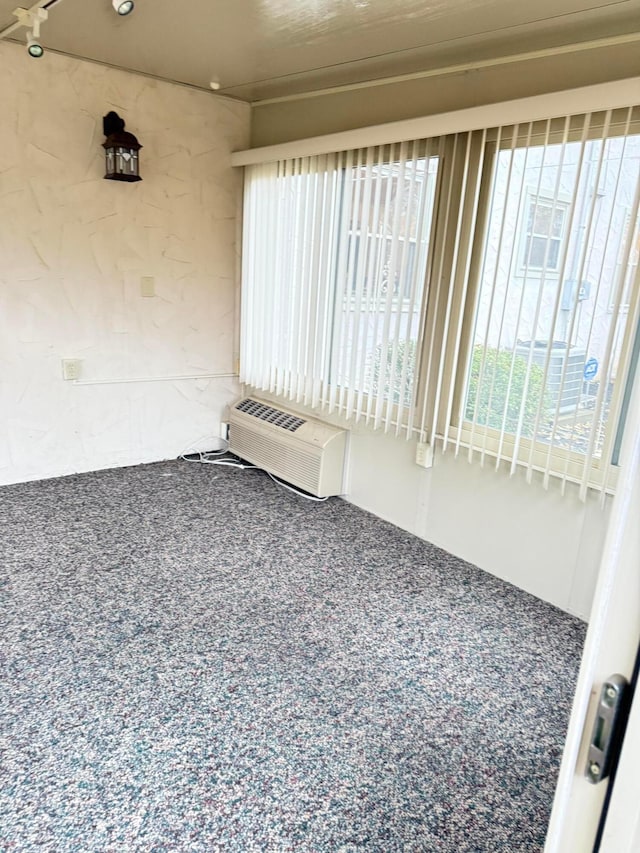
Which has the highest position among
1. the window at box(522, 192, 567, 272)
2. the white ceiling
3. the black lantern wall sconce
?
the white ceiling

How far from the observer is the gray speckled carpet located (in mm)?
1573

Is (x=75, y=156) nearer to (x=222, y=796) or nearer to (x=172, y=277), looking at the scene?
(x=172, y=277)

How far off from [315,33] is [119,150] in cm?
142

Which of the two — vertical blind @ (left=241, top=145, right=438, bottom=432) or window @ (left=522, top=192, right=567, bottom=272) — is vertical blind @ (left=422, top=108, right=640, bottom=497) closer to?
window @ (left=522, top=192, right=567, bottom=272)

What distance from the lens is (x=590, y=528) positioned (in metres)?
2.49

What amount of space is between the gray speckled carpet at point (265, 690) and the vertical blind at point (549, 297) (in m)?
0.77

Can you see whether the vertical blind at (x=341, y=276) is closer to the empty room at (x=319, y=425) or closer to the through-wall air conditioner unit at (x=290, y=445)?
the empty room at (x=319, y=425)

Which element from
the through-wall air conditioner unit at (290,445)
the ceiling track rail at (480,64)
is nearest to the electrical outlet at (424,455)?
the through-wall air conditioner unit at (290,445)

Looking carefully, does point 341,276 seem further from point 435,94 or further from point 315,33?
point 315,33

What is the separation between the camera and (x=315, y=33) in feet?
8.63

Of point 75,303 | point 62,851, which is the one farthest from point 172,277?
point 62,851

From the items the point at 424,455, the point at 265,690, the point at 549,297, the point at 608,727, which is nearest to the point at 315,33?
the point at 549,297

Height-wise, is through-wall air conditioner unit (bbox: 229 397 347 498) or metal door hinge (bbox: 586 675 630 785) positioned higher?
metal door hinge (bbox: 586 675 630 785)

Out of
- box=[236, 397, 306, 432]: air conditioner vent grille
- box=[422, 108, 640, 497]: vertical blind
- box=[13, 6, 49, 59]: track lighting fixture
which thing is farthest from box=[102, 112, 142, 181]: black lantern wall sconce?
box=[422, 108, 640, 497]: vertical blind
